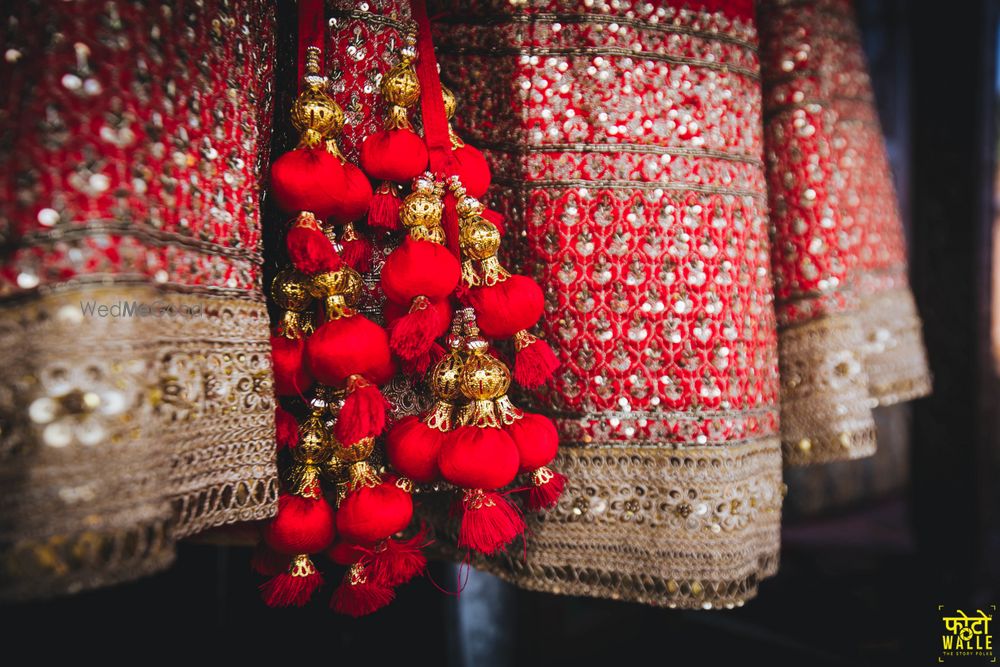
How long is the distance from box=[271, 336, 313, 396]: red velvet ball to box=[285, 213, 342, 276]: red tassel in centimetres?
6

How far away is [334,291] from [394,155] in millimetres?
116

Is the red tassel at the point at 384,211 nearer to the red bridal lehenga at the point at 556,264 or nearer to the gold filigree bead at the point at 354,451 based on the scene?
the red bridal lehenga at the point at 556,264

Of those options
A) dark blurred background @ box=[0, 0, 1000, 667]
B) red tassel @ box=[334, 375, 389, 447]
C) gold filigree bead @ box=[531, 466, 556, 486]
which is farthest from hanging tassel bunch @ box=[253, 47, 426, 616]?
dark blurred background @ box=[0, 0, 1000, 667]

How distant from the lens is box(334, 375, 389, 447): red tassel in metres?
0.45

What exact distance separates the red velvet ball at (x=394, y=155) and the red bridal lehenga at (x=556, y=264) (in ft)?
0.10

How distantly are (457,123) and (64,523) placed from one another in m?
0.43

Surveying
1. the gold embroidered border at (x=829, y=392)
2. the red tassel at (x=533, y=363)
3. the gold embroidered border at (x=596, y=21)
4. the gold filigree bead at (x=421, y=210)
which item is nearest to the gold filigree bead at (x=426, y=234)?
the gold filigree bead at (x=421, y=210)

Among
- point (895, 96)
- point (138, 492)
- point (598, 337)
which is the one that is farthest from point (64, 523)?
point (895, 96)

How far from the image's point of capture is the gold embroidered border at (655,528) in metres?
0.51

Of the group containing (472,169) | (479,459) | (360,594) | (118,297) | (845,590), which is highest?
(472,169)

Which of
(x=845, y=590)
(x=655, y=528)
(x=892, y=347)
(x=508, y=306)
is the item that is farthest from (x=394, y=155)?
(x=845, y=590)

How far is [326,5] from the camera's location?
507 mm

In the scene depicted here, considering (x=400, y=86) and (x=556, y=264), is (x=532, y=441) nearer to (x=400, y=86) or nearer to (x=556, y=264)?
(x=556, y=264)

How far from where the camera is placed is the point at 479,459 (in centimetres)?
44
